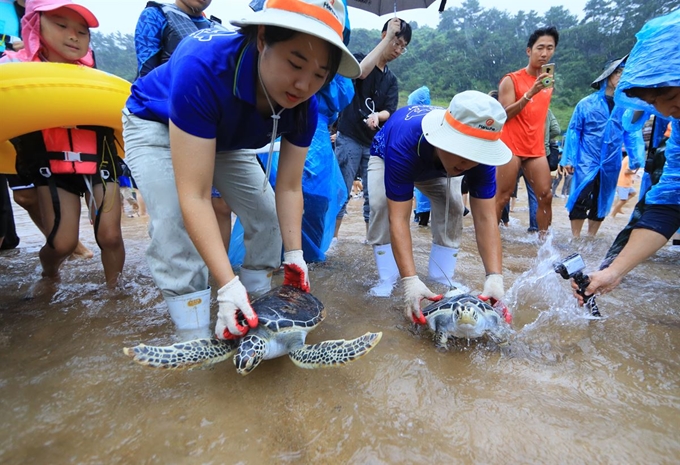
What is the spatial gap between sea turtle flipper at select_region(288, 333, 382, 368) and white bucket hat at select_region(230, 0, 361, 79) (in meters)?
0.93

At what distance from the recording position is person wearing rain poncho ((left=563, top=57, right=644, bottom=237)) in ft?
12.0

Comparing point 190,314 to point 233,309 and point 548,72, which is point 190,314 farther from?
point 548,72

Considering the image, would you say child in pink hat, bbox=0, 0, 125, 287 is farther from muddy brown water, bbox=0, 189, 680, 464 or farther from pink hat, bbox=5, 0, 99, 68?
muddy brown water, bbox=0, 189, 680, 464

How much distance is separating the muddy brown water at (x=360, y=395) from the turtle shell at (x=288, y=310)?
7.0 inches

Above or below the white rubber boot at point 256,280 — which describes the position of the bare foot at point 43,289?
below

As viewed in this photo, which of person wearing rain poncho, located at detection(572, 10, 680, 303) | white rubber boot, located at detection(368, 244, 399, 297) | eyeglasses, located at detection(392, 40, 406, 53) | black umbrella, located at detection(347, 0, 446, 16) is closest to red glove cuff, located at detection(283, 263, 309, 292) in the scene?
white rubber boot, located at detection(368, 244, 399, 297)

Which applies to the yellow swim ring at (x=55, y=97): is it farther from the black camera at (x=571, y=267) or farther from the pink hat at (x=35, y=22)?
the black camera at (x=571, y=267)

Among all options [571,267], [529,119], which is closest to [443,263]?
[571,267]

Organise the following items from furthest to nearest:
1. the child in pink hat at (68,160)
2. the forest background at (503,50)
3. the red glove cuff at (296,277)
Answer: the forest background at (503,50) < the child in pink hat at (68,160) < the red glove cuff at (296,277)

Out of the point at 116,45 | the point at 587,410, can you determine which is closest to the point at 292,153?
the point at 587,410

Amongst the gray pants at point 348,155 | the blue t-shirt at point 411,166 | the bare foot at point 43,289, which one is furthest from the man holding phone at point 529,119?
the bare foot at point 43,289

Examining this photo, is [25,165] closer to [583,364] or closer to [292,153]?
[292,153]

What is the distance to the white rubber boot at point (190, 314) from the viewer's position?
55.2 inches

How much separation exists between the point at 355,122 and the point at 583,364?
2.42 meters
